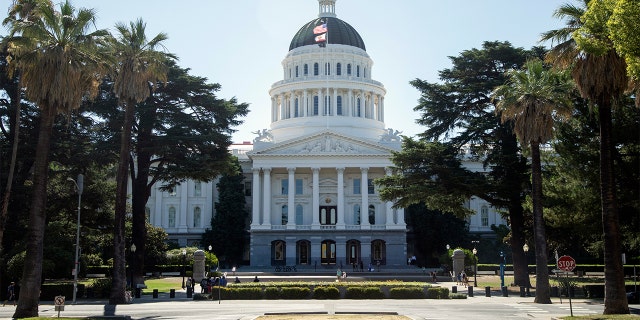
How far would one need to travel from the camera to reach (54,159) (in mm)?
43500

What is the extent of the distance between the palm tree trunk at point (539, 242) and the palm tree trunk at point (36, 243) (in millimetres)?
21570

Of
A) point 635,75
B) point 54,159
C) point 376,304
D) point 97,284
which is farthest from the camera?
point 54,159

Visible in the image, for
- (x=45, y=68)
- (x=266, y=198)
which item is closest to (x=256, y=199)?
(x=266, y=198)

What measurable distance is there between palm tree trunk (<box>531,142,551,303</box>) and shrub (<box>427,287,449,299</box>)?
484 centimetres

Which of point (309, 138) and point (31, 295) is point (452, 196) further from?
point (309, 138)

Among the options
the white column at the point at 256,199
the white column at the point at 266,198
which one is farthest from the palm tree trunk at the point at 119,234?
the white column at the point at 266,198

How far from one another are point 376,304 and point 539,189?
958cm

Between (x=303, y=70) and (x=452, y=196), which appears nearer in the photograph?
(x=452, y=196)

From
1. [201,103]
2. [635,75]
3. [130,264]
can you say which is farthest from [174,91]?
[635,75]

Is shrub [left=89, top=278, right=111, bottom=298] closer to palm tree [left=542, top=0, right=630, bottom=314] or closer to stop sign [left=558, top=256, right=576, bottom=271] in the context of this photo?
stop sign [left=558, top=256, right=576, bottom=271]

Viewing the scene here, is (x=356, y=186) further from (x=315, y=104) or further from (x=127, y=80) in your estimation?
(x=127, y=80)

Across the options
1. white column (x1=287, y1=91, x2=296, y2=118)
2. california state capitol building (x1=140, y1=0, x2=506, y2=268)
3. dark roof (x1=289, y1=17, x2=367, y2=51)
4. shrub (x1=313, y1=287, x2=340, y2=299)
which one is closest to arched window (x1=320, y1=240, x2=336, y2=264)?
california state capitol building (x1=140, y1=0, x2=506, y2=268)

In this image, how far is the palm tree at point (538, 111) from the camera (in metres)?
31.7

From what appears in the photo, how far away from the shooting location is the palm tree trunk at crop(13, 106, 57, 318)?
24766 mm
